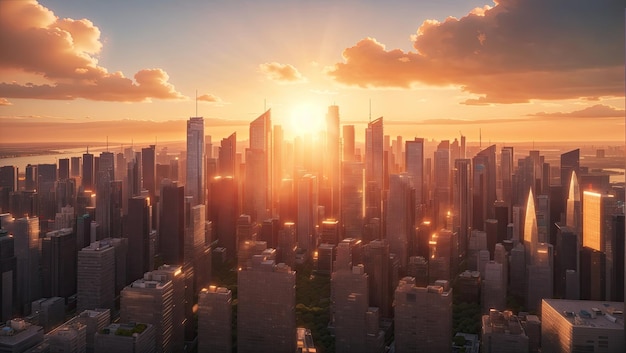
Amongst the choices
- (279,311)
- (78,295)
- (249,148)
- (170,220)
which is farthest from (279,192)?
(279,311)

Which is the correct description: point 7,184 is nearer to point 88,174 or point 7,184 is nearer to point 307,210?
point 88,174

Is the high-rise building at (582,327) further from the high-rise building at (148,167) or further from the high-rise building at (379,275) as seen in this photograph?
the high-rise building at (148,167)

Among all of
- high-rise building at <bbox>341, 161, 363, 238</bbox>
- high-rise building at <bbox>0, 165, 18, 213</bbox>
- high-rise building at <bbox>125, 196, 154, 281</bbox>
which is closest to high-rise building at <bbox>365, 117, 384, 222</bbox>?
high-rise building at <bbox>341, 161, 363, 238</bbox>

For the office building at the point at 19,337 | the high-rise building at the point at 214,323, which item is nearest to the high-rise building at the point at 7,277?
the office building at the point at 19,337

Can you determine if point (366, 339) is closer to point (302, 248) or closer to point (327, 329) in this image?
point (327, 329)

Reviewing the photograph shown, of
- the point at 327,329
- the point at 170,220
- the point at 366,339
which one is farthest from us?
the point at 170,220

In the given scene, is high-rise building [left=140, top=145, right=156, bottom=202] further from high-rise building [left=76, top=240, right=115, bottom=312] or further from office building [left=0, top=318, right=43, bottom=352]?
office building [left=0, top=318, right=43, bottom=352]

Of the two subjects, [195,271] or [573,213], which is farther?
[573,213]
